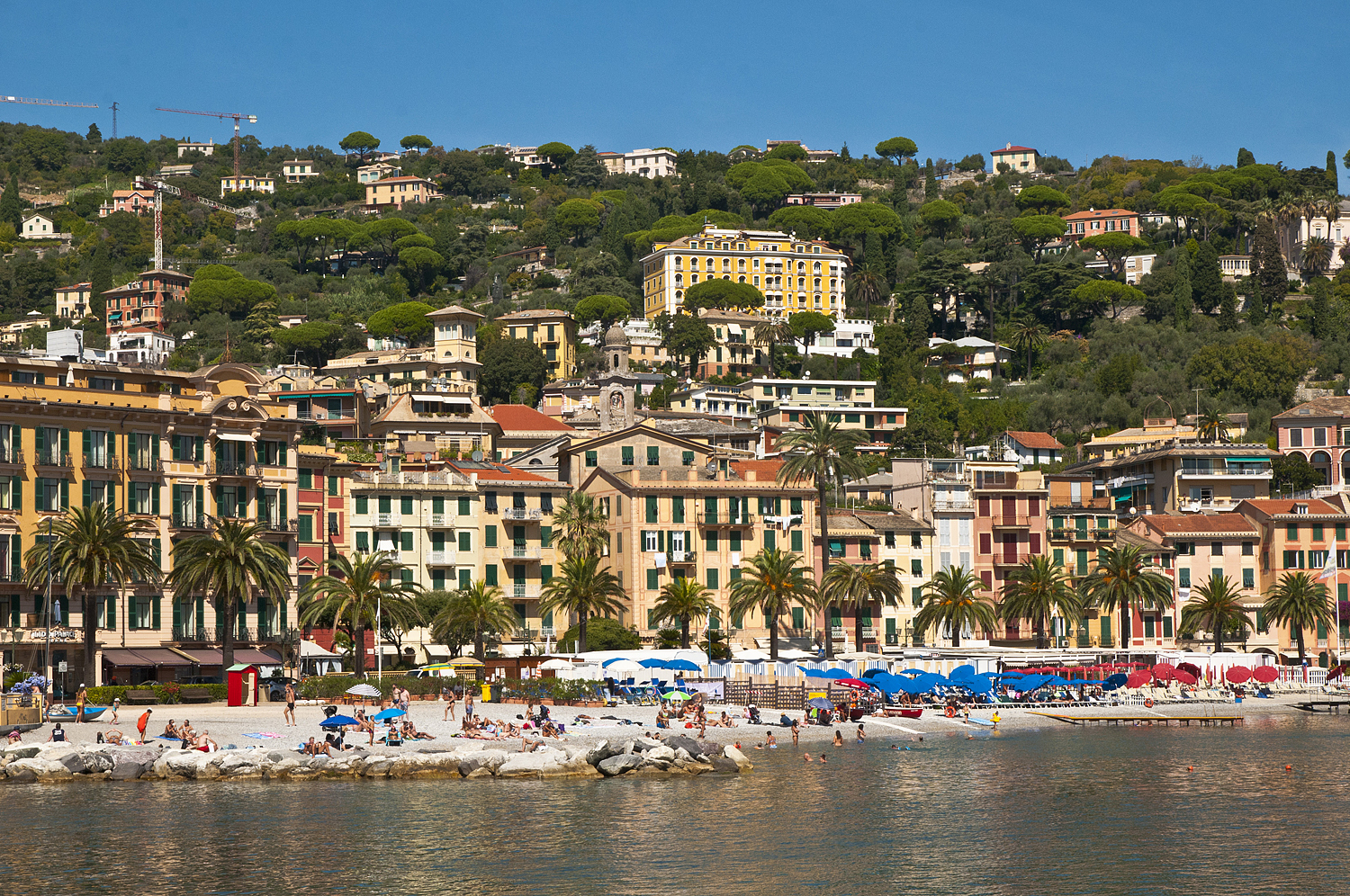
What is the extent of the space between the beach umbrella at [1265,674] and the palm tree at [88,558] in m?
60.6

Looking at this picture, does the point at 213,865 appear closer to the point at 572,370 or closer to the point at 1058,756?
the point at 1058,756

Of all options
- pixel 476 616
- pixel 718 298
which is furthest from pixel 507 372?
pixel 476 616

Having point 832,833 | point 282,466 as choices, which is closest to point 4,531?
point 282,466

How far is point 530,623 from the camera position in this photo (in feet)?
314

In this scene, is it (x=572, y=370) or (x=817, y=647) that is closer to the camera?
(x=817, y=647)

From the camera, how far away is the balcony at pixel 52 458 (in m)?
72.2

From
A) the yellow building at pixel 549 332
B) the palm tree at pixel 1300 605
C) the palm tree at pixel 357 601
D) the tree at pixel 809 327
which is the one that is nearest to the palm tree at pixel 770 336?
the tree at pixel 809 327

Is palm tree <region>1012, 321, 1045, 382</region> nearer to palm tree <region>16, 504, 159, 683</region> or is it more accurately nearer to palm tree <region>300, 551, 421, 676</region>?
palm tree <region>300, 551, 421, 676</region>

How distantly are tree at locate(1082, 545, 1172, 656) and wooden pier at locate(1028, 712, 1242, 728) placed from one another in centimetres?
1670

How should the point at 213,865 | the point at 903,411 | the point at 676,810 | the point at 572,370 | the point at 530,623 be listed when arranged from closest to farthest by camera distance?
1. the point at 213,865
2. the point at 676,810
3. the point at 530,623
4. the point at 903,411
5. the point at 572,370

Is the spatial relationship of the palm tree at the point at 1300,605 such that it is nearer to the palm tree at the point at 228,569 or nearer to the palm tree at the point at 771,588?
the palm tree at the point at 771,588

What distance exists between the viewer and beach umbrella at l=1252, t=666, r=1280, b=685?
94500 mm

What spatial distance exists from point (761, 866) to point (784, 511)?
5779cm

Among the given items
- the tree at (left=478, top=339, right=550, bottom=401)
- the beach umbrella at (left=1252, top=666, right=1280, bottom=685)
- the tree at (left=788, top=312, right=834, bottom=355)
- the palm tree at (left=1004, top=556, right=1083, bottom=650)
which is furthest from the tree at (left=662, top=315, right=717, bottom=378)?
the beach umbrella at (left=1252, top=666, right=1280, bottom=685)
